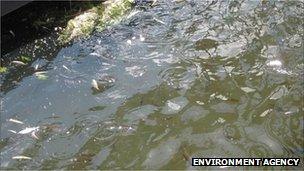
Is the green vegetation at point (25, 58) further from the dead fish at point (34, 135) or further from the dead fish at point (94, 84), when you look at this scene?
the dead fish at point (34, 135)

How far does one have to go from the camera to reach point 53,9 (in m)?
7.98

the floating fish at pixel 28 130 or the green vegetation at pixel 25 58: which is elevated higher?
the green vegetation at pixel 25 58

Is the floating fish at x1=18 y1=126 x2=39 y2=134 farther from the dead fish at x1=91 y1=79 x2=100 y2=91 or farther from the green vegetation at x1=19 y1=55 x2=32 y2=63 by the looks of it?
the green vegetation at x1=19 y1=55 x2=32 y2=63

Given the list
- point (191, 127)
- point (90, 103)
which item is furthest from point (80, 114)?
point (191, 127)

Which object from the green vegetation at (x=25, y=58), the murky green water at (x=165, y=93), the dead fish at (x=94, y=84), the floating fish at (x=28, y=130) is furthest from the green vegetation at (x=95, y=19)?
the floating fish at (x=28, y=130)

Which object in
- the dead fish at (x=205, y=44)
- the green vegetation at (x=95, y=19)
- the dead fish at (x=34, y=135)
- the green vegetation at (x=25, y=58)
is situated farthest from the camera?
the green vegetation at (x=95, y=19)

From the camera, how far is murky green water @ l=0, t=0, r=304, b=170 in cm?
459

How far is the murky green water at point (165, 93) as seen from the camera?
459 cm

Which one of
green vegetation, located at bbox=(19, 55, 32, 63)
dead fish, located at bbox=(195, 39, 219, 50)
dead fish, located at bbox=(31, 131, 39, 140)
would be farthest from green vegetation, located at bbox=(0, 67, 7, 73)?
dead fish, located at bbox=(195, 39, 219, 50)

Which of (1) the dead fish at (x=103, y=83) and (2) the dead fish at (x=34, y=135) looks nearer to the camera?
(2) the dead fish at (x=34, y=135)

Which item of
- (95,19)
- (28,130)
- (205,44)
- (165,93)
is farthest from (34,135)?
(95,19)

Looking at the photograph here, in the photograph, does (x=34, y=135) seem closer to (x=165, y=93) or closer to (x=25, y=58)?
(x=165, y=93)

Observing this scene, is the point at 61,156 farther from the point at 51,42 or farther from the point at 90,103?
the point at 51,42

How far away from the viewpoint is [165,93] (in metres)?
5.40
